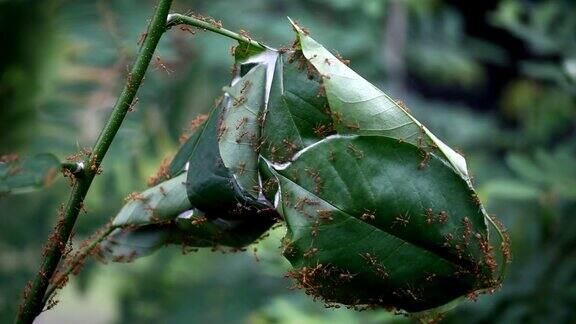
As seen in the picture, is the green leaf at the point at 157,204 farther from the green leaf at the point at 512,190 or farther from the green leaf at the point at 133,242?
the green leaf at the point at 512,190

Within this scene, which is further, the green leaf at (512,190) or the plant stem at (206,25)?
the green leaf at (512,190)

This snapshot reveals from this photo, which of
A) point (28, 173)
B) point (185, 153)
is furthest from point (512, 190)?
point (28, 173)

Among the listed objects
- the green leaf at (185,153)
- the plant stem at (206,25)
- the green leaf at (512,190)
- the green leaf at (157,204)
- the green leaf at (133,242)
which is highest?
the plant stem at (206,25)

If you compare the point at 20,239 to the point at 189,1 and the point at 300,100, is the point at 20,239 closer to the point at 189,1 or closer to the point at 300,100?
the point at 189,1

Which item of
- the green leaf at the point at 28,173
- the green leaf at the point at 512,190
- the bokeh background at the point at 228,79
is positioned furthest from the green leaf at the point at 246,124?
the green leaf at the point at 512,190

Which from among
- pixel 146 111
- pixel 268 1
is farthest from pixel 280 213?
pixel 268 1

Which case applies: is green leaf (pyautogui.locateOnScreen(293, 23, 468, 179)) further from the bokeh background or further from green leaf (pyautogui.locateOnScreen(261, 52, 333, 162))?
the bokeh background

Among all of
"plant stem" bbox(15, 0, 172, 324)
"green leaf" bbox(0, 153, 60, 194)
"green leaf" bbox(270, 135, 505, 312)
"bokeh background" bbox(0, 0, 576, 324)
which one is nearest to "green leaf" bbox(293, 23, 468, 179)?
"green leaf" bbox(270, 135, 505, 312)
